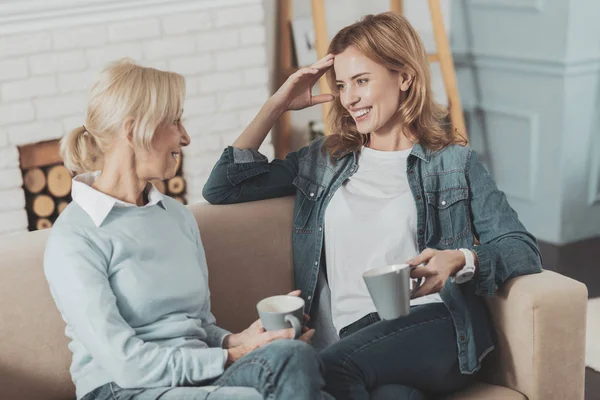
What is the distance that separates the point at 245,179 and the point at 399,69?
475 mm

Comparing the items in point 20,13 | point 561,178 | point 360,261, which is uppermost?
point 20,13

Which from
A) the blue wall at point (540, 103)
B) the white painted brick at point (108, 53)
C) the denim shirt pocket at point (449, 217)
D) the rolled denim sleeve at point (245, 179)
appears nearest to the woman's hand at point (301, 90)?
the rolled denim sleeve at point (245, 179)

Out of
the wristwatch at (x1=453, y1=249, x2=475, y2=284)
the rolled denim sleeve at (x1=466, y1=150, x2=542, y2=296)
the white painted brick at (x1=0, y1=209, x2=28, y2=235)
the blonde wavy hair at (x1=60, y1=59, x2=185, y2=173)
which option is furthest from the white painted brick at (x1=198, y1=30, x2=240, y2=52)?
the wristwatch at (x1=453, y1=249, x2=475, y2=284)

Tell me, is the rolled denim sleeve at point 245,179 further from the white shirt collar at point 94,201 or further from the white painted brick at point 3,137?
the white painted brick at point 3,137

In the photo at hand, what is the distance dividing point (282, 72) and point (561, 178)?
1419 mm

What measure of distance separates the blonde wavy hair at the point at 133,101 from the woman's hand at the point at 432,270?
0.60 m

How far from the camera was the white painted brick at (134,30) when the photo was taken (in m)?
3.62

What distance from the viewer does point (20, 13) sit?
11.4 feet

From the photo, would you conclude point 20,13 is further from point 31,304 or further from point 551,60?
point 551,60

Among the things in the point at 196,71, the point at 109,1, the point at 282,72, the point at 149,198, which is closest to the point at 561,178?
the point at 282,72

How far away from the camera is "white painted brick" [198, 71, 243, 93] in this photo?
3822mm

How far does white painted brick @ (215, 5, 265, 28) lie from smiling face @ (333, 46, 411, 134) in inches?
65.4

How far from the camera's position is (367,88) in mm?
2195

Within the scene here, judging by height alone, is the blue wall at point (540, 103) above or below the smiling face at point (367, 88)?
below
